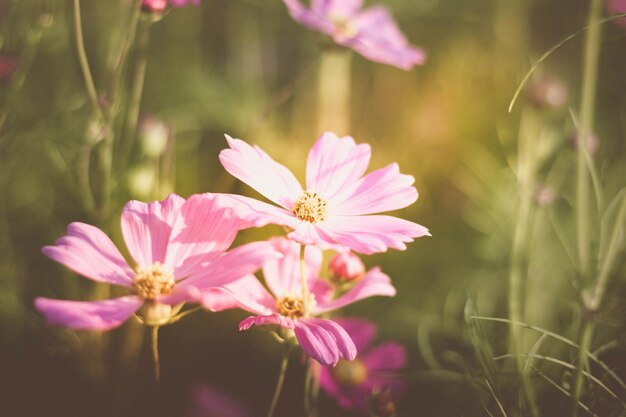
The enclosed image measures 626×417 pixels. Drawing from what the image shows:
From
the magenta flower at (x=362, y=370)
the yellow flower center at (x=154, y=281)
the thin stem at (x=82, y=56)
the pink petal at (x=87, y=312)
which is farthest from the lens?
the magenta flower at (x=362, y=370)

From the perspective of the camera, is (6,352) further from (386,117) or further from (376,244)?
(386,117)

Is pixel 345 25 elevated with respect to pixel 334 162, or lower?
elevated

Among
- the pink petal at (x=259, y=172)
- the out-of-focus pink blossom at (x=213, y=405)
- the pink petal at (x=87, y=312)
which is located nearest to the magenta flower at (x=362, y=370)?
the out-of-focus pink blossom at (x=213, y=405)

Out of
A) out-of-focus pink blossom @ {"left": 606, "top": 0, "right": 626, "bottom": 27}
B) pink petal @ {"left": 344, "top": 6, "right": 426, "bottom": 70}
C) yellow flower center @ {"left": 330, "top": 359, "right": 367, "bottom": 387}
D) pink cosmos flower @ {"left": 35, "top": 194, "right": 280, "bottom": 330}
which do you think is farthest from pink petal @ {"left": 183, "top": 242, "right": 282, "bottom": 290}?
out-of-focus pink blossom @ {"left": 606, "top": 0, "right": 626, "bottom": 27}

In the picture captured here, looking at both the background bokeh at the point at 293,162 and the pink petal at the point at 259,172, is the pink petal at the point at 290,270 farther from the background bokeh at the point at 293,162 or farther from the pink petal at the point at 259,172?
the background bokeh at the point at 293,162

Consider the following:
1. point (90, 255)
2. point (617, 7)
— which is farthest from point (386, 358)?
point (617, 7)

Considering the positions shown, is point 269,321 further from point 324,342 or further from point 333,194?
point 333,194
